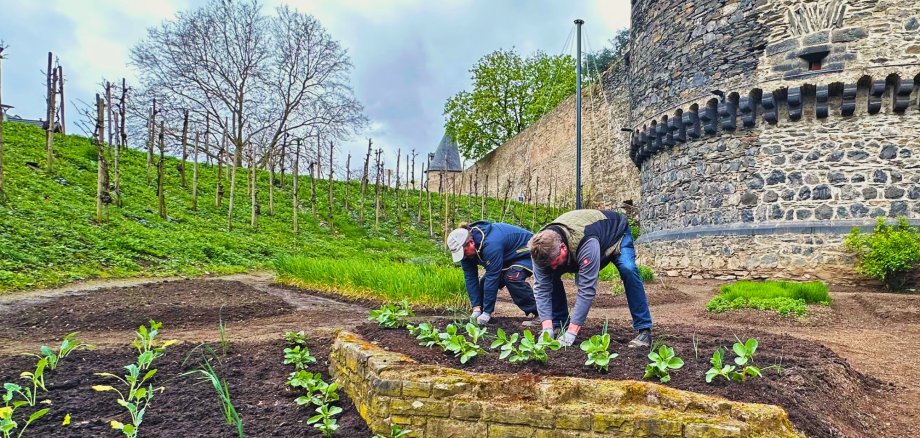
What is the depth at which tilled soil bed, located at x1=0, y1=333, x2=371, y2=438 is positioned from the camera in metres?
3.17

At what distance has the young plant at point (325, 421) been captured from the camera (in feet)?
10.3

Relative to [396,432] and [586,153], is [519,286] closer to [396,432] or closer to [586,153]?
[396,432]

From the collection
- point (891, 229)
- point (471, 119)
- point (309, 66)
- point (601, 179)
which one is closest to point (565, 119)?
point (601, 179)

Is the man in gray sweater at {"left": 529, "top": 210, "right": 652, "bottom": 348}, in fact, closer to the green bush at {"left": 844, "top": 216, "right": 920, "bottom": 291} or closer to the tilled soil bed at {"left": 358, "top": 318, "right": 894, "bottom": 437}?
the tilled soil bed at {"left": 358, "top": 318, "right": 894, "bottom": 437}

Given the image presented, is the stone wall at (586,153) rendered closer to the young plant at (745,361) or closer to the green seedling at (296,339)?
the green seedling at (296,339)

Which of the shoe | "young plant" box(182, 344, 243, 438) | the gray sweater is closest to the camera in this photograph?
"young plant" box(182, 344, 243, 438)

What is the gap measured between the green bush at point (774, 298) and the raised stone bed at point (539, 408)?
17.5 feet

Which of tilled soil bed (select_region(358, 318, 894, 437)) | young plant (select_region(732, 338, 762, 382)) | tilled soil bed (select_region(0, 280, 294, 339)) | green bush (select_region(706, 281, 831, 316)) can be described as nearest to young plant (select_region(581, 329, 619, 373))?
tilled soil bed (select_region(358, 318, 894, 437))

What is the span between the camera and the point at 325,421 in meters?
3.11

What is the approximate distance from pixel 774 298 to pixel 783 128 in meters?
4.79

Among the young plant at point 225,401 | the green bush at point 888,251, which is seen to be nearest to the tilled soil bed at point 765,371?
the young plant at point 225,401

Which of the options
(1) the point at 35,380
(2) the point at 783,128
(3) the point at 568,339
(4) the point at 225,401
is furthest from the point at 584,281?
(2) the point at 783,128

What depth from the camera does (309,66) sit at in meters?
26.8

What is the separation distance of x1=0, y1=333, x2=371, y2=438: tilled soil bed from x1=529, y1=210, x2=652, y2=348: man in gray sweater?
155 cm
